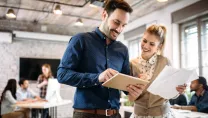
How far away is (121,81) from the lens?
1.05 meters

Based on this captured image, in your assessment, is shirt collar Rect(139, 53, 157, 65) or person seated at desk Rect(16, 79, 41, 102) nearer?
shirt collar Rect(139, 53, 157, 65)

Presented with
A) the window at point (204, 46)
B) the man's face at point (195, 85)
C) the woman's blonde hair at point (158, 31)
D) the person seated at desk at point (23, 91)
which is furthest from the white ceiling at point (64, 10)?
the woman's blonde hair at point (158, 31)

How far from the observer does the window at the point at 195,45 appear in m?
4.30

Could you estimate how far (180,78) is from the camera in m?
1.50

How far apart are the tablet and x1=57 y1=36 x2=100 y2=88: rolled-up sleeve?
7 cm

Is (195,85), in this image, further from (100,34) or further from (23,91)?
(23,91)

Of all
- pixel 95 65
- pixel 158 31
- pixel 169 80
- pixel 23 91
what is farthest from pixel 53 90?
pixel 95 65

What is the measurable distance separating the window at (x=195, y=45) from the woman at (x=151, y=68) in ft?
9.21

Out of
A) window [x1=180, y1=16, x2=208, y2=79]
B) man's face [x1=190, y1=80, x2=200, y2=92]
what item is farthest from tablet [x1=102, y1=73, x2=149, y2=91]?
window [x1=180, y1=16, x2=208, y2=79]

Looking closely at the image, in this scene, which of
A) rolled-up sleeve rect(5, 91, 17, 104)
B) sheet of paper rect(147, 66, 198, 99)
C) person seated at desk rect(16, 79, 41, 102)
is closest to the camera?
sheet of paper rect(147, 66, 198, 99)

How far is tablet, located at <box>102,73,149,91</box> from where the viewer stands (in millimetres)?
988

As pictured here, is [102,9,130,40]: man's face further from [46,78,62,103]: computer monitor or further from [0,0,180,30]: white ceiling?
[0,0,180,30]: white ceiling

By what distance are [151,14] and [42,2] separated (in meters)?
2.62

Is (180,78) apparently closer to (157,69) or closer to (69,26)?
(157,69)
